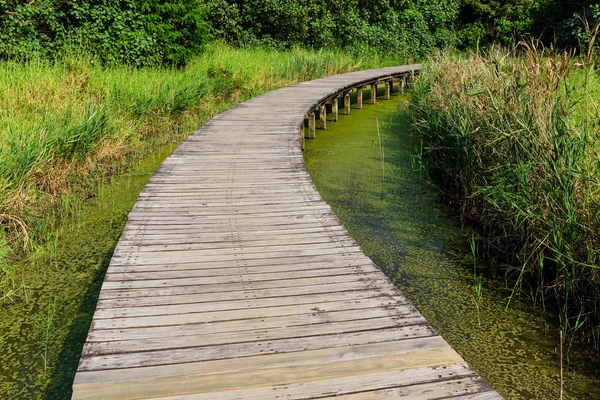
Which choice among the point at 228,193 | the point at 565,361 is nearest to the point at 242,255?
the point at 228,193

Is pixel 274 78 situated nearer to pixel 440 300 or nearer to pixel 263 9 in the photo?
pixel 263 9

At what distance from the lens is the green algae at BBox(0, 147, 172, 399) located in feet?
9.35

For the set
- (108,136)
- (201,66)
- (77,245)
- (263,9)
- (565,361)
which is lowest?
(565,361)

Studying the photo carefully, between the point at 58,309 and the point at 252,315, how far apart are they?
5.45 ft

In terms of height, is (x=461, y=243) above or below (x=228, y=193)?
below

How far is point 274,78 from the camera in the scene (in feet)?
38.9

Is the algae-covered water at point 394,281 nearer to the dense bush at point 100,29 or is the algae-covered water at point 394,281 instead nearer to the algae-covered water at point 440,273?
the algae-covered water at point 440,273

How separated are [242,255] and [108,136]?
360cm

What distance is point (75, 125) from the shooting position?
5.52m

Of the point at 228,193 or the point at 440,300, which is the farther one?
the point at 228,193

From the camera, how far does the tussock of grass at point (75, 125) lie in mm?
4379

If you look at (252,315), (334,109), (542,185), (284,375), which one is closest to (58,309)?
(252,315)

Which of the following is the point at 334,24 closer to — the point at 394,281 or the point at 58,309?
the point at 394,281

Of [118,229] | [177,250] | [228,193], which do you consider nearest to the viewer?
[177,250]
